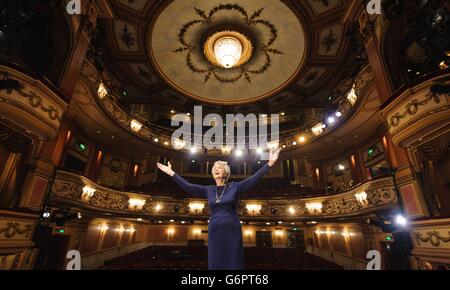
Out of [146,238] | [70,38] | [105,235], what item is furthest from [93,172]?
[70,38]

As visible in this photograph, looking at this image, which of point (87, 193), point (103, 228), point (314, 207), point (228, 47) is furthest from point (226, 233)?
point (103, 228)

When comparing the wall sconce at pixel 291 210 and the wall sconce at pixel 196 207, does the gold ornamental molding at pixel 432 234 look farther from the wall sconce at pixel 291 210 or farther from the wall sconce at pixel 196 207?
the wall sconce at pixel 196 207

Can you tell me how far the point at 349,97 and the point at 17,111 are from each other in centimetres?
1253

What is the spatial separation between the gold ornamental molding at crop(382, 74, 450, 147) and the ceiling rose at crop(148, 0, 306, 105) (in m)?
6.92

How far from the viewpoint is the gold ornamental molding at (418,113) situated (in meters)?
4.29

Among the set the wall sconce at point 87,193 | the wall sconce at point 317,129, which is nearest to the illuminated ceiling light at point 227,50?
the wall sconce at point 317,129

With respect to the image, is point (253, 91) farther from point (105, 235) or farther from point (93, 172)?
point (105, 235)

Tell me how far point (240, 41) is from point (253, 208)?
10.2m

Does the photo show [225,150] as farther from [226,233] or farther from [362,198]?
[226,233]

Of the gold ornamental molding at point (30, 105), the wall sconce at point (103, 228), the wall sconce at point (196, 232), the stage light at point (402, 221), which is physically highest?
the gold ornamental molding at point (30, 105)

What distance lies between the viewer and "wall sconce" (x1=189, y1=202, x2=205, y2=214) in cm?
1394

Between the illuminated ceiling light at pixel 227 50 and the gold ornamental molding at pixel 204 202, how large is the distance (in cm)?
849

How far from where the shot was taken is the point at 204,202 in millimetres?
14031

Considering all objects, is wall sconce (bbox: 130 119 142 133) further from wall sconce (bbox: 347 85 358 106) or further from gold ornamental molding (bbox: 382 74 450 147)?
gold ornamental molding (bbox: 382 74 450 147)
